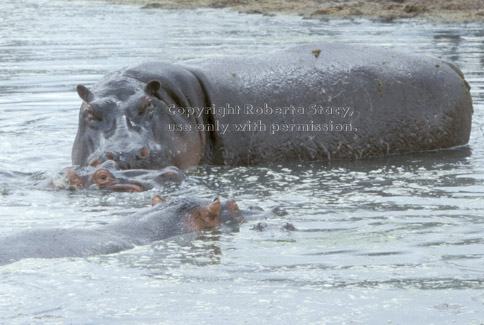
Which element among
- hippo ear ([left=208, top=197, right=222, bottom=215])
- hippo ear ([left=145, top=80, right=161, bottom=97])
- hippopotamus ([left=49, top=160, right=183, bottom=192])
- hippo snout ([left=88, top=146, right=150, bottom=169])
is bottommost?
hippopotamus ([left=49, top=160, right=183, bottom=192])

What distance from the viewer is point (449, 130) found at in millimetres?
8523

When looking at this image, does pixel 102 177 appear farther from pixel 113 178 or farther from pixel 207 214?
pixel 207 214

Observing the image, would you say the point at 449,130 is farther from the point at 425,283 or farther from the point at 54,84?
the point at 54,84

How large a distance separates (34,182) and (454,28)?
14.4 metres

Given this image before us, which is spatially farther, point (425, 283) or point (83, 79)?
point (83, 79)

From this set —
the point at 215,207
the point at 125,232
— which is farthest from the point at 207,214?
the point at 125,232

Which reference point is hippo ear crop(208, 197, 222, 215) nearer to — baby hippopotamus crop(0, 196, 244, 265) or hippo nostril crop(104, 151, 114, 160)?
baby hippopotamus crop(0, 196, 244, 265)

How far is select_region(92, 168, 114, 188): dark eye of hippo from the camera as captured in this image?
657 centimetres

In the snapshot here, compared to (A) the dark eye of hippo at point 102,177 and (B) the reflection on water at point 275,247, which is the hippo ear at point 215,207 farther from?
(A) the dark eye of hippo at point 102,177

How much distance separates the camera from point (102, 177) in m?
6.59

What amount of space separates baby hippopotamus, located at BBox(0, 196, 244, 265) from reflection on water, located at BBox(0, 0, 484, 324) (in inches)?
2.8

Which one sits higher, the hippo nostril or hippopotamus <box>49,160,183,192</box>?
the hippo nostril

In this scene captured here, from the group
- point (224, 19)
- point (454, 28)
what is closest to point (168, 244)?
point (454, 28)

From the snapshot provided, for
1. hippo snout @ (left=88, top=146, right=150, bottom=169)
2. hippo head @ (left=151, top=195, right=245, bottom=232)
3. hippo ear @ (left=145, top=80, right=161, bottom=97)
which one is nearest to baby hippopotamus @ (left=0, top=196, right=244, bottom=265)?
hippo head @ (left=151, top=195, right=245, bottom=232)
